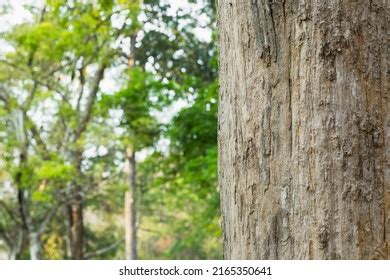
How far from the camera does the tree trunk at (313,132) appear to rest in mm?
1335

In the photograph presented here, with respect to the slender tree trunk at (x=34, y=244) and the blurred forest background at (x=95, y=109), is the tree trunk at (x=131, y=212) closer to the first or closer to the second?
the blurred forest background at (x=95, y=109)

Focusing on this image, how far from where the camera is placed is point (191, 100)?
1016 cm

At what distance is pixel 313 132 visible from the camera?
1.36 metres

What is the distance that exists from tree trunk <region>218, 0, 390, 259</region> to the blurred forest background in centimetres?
536

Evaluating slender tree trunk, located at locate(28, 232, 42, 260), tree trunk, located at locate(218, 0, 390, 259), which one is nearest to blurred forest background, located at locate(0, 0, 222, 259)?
slender tree trunk, located at locate(28, 232, 42, 260)

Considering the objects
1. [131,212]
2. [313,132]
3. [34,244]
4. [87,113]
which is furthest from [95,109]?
[313,132]

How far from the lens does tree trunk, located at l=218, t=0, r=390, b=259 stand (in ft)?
4.38

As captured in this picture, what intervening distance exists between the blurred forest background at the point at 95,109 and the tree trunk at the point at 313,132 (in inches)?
211

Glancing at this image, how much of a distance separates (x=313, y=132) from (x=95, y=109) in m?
9.33

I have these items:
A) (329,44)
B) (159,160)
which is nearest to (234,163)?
(329,44)

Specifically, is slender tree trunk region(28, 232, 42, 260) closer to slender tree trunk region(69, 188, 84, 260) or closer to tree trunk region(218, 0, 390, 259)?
slender tree trunk region(69, 188, 84, 260)

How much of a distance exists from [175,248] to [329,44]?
17165mm

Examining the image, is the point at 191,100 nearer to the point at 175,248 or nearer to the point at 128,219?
the point at 128,219

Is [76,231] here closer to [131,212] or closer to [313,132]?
[131,212]
